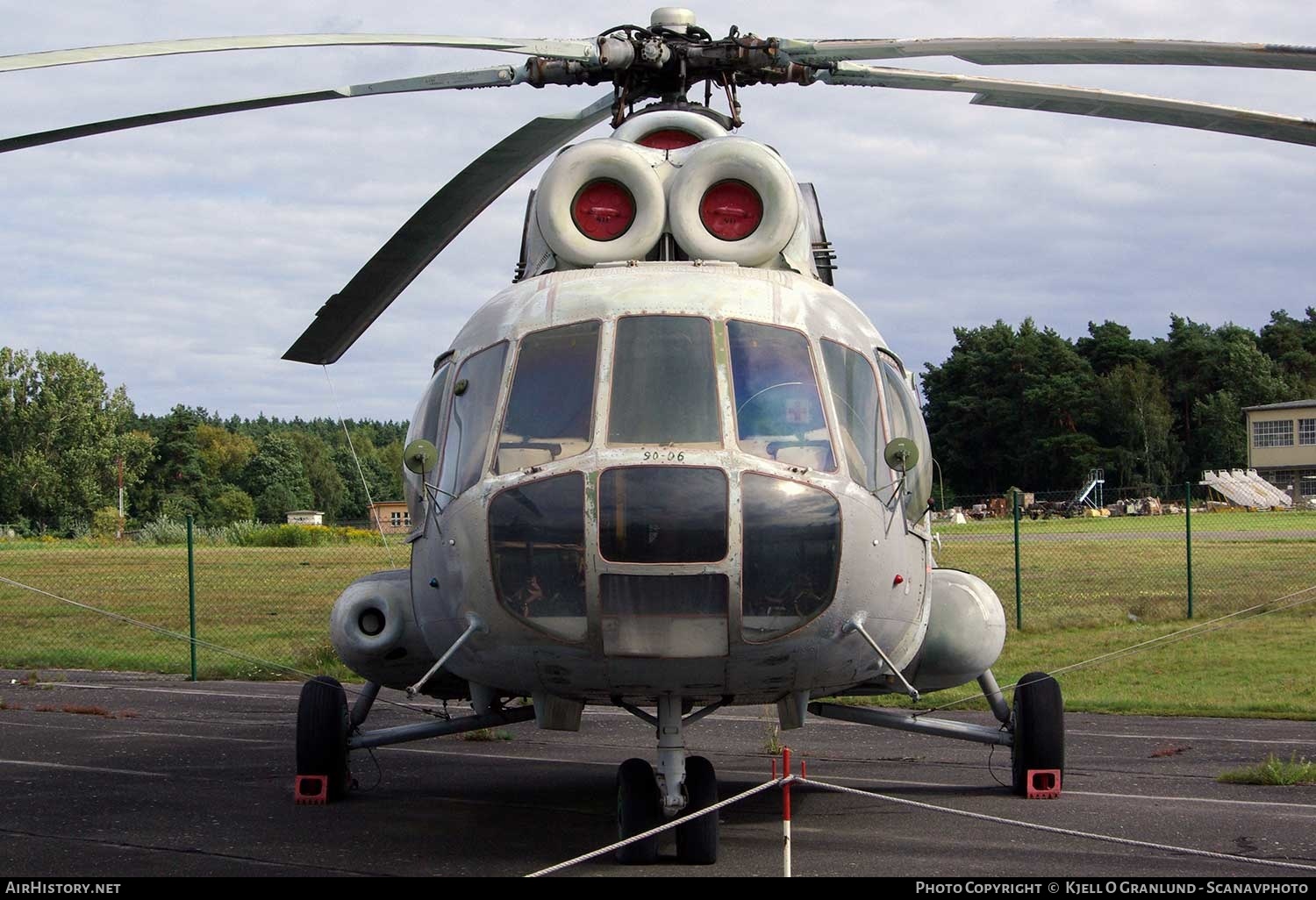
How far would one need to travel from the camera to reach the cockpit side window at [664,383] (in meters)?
6.12

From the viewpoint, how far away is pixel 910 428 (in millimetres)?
7512

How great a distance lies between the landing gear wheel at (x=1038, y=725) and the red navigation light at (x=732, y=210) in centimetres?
334

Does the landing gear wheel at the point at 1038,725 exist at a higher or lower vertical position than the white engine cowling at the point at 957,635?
lower

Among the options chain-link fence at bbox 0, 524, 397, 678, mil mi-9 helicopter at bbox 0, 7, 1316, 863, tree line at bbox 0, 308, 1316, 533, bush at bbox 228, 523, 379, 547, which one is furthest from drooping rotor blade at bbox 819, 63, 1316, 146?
tree line at bbox 0, 308, 1316, 533

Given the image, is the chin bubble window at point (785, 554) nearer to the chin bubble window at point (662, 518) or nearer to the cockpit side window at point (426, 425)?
the chin bubble window at point (662, 518)

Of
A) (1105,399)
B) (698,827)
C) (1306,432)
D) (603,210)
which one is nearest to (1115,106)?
(603,210)

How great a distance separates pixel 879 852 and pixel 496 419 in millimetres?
2928

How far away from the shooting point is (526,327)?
22.4 feet

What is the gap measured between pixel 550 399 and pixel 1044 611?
1569 centimetres

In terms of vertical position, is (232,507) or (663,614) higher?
(663,614)

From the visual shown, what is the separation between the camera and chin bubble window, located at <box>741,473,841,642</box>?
588cm

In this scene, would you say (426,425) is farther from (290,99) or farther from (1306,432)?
(1306,432)

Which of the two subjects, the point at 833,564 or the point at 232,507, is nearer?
the point at 833,564

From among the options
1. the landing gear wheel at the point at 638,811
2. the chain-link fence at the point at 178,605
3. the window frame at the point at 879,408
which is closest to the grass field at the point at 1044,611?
the chain-link fence at the point at 178,605
